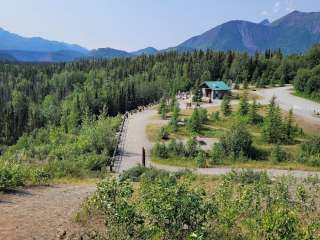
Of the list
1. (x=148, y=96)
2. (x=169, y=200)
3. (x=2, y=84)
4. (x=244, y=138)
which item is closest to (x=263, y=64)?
(x=148, y=96)

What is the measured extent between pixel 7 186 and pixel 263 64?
92.6 meters

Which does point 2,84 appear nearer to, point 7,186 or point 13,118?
point 13,118

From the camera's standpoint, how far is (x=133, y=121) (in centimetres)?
5534

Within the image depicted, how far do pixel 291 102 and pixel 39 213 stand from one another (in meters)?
57.7

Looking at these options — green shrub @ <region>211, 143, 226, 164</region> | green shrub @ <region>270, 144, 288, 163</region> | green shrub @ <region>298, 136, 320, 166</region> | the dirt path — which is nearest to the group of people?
green shrub @ <region>298, 136, 320, 166</region>

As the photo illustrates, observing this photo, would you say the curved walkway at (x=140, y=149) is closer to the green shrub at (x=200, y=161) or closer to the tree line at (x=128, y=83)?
the green shrub at (x=200, y=161)

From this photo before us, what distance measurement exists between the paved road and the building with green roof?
639cm

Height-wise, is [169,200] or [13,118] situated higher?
[169,200]

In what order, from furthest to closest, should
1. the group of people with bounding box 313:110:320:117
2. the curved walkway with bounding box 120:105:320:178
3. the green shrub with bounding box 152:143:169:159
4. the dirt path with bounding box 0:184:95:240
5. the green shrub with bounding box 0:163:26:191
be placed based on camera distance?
1. the group of people with bounding box 313:110:320:117
2. the green shrub with bounding box 152:143:169:159
3. the curved walkway with bounding box 120:105:320:178
4. the green shrub with bounding box 0:163:26:191
5. the dirt path with bounding box 0:184:95:240

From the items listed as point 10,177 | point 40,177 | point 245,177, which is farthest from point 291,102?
point 10,177

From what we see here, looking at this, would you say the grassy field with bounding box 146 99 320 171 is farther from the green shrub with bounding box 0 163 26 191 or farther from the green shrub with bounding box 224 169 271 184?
the green shrub with bounding box 0 163 26 191

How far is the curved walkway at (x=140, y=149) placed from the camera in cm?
3356

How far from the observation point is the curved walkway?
1321 inches

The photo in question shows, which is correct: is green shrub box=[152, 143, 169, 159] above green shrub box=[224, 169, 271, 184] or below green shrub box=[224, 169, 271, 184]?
below
